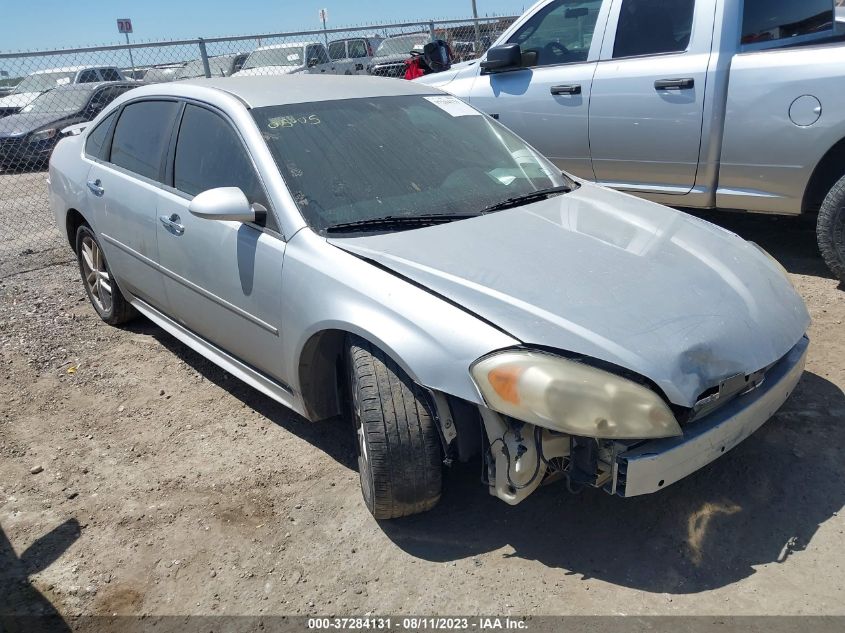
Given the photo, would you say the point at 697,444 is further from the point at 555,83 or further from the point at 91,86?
the point at 91,86

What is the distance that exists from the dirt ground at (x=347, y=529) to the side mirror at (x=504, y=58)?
3.09 m

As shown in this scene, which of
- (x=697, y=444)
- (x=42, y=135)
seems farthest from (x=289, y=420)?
(x=42, y=135)

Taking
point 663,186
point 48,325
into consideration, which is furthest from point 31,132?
point 663,186

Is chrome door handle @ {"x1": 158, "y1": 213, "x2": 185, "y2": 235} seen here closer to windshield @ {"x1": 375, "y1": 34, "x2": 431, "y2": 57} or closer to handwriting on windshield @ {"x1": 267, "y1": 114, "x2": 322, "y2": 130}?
handwriting on windshield @ {"x1": 267, "y1": 114, "x2": 322, "y2": 130}

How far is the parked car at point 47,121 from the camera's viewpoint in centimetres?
1218

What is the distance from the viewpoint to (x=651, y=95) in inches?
200

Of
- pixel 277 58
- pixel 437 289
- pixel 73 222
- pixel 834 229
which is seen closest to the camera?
pixel 437 289

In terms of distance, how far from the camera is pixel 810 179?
4.59m

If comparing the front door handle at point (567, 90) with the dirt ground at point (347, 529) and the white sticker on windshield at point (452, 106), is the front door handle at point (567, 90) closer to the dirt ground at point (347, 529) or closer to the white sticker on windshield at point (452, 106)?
the white sticker on windshield at point (452, 106)

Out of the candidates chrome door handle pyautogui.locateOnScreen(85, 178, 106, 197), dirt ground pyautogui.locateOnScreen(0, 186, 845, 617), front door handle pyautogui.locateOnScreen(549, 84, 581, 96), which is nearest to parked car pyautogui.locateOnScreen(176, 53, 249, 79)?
front door handle pyautogui.locateOnScreen(549, 84, 581, 96)

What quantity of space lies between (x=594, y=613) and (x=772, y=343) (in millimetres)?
1115

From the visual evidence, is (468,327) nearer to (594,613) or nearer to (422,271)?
(422,271)

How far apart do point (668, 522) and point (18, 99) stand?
54.3 ft

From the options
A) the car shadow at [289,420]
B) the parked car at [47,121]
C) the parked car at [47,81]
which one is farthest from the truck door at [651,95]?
A: the parked car at [47,81]
